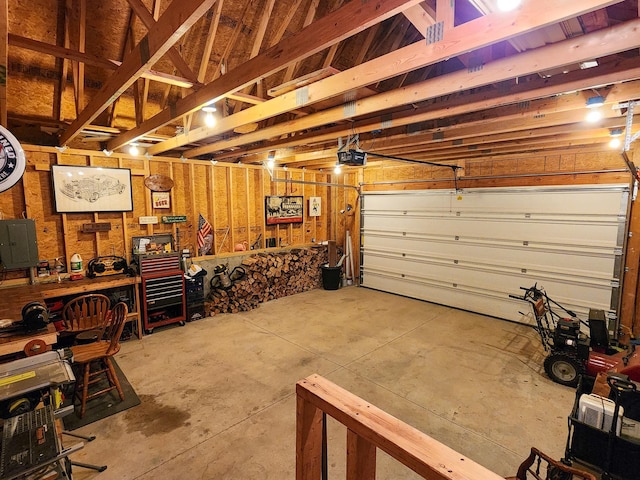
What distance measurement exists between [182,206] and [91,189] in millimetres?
1374

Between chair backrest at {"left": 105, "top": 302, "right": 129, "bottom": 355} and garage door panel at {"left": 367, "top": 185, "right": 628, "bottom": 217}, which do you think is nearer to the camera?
chair backrest at {"left": 105, "top": 302, "right": 129, "bottom": 355}

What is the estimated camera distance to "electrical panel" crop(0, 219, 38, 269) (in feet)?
12.6

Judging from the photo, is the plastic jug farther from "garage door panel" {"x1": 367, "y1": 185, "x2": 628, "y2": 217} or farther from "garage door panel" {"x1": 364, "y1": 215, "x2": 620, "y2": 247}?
"garage door panel" {"x1": 367, "y1": 185, "x2": 628, "y2": 217}

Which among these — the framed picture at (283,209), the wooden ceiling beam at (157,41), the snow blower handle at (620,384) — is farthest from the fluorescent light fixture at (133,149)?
the snow blower handle at (620,384)

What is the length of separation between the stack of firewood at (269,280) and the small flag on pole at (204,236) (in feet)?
2.48

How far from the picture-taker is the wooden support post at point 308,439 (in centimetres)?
111

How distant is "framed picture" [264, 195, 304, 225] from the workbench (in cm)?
301

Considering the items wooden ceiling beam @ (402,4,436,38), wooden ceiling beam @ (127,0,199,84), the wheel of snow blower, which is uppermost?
wooden ceiling beam @ (127,0,199,84)

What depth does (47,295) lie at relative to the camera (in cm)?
385

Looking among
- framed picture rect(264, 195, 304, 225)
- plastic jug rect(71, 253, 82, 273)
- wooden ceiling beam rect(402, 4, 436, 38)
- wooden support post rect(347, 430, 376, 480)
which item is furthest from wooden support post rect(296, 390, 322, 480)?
framed picture rect(264, 195, 304, 225)

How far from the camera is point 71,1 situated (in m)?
3.08

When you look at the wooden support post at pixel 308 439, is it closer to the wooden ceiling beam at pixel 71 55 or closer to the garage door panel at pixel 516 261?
the wooden ceiling beam at pixel 71 55

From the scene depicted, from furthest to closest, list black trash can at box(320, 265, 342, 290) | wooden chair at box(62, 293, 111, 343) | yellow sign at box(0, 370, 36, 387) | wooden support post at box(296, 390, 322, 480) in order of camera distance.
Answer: black trash can at box(320, 265, 342, 290) → wooden chair at box(62, 293, 111, 343) → yellow sign at box(0, 370, 36, 387) → wooden support post at box(296, 390, 322, 480)

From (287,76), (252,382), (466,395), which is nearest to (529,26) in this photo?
(287,76)
